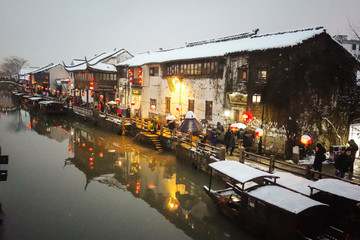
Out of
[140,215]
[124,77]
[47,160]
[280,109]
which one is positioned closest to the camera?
[140,215]

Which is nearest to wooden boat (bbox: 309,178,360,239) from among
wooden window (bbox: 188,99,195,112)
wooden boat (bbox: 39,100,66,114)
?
wooden window (bbox: 188,99,195,112)

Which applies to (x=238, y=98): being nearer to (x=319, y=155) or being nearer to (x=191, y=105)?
(x=191, y=105)

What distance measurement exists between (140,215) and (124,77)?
1064 inches

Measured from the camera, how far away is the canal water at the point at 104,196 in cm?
1007

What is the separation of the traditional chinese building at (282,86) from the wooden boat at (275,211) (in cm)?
738

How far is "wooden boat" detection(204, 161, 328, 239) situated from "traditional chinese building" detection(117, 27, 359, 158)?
7.38 meters

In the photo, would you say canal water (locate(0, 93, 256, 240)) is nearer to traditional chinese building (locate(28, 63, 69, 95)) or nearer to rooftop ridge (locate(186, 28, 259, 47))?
rooftop ridge (locate(186, 28, 259, 47))

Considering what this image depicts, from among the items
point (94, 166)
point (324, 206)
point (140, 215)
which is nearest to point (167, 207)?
point (140, 215)

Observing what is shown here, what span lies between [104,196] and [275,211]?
8805 mm

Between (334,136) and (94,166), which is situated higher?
(334,136)

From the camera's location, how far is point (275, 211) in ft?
28.3

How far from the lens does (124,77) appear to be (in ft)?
116

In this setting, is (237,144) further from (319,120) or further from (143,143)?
(143,143)

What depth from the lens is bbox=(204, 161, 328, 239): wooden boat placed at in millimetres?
7840
